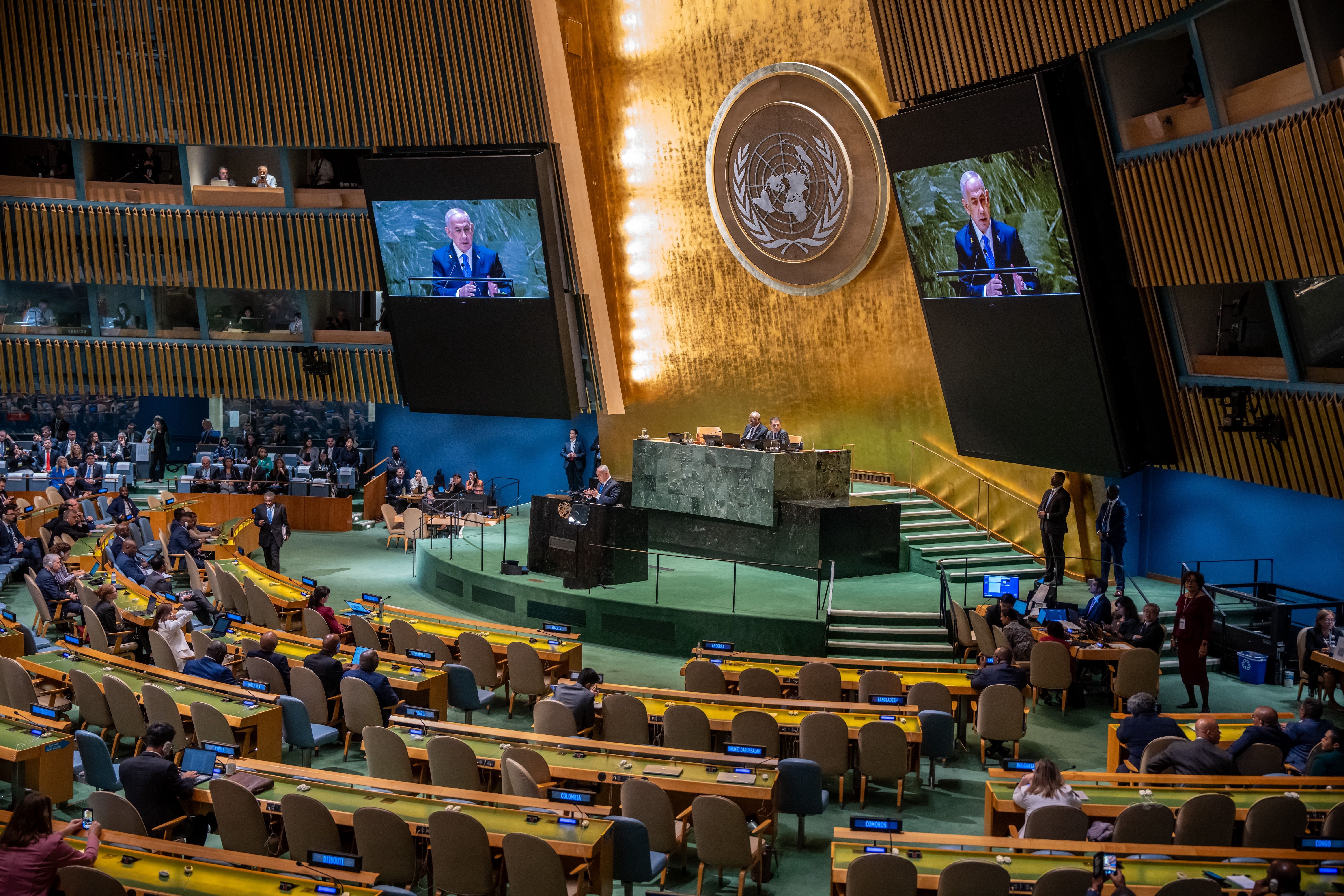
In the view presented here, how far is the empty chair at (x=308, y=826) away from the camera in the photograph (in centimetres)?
646

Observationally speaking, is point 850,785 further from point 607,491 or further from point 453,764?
point 607,491

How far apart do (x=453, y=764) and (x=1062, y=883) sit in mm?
3853

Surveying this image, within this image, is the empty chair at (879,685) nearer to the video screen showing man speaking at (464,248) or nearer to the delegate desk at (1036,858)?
the delegate desk at (1036,858)

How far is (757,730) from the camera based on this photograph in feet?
28.2

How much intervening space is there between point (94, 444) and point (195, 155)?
624cm

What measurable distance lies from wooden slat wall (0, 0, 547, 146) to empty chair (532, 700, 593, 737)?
1303cm

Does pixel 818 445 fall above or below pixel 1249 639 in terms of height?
above

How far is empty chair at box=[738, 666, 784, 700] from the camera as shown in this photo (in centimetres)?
996

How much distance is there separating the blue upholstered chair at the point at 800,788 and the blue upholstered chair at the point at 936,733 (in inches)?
53.7

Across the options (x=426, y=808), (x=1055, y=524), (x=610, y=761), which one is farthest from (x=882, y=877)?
(x=1055, y=524)

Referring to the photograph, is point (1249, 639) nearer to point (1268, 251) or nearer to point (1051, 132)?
point (1268, 251)

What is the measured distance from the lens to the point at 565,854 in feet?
20.2

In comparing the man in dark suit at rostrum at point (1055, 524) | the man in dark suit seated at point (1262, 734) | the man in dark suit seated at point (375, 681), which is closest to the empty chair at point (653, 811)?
the man in dark suit seated at point (375, 681)

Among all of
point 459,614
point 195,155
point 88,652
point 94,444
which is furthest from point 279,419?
point 88,652
